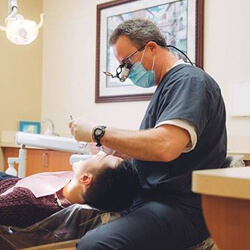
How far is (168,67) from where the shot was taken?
61.3 inches

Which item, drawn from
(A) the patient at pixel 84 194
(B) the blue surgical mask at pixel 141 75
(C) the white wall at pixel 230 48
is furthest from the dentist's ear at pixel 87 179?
(C) the white wall at pixel 230 48

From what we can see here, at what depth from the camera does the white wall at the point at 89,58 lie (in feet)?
8.55

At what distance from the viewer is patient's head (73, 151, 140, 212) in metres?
1.44

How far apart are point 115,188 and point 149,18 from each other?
6.55 ft

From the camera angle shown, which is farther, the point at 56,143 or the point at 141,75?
the point at 56,143

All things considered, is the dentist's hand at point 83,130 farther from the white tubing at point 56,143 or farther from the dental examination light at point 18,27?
the dental examination light at point 18,27

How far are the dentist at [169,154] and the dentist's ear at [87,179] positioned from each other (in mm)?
177

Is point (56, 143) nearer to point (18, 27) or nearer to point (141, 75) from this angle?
point (18, 27)

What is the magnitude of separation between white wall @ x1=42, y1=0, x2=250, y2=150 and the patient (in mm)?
1315

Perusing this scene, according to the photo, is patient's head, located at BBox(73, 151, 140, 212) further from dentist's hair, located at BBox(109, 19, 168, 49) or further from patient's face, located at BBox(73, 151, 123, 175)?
dentist's hair, located at BBox(109, 19, 168, 49)

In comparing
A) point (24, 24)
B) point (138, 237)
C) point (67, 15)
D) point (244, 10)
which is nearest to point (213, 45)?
point (244, 10)

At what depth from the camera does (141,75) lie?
1.62 m

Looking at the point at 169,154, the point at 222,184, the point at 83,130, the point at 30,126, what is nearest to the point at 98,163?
the point at 83,130

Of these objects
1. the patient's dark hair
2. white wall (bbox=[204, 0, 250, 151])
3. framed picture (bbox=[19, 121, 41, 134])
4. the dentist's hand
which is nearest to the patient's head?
the patient's dark hair
